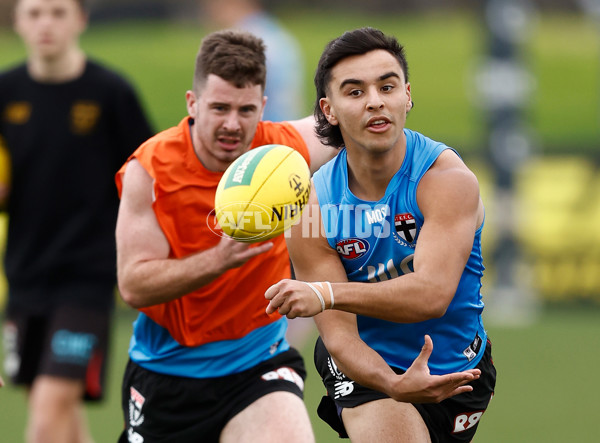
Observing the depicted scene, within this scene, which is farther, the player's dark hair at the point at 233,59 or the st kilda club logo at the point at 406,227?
the player's dark hair at the point at 233,59

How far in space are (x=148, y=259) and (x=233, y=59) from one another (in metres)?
1.00

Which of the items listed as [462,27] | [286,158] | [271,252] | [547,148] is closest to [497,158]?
[547,148]

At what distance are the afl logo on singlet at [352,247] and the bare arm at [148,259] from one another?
45cm

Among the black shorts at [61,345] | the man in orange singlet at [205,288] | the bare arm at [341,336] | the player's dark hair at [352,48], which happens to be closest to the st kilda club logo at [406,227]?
the bare arm at [341,336]

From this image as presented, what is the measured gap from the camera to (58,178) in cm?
683

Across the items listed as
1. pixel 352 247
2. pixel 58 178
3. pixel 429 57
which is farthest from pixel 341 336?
pixel 429 57

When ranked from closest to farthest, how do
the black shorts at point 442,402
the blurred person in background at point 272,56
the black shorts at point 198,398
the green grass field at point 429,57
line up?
the black shorts at point 442,402 < the black shorts at point 198,398 < the blurred person in background at point 272,56 < the green grass field at point 429,57

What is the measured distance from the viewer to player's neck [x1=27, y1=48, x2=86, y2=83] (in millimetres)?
6832

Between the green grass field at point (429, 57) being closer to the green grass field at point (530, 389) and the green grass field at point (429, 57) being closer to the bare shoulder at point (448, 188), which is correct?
the green grass field at point (530, 389)

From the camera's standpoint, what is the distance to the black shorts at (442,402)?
4.81 m

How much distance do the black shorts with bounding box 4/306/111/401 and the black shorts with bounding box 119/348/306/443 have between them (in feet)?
3.90

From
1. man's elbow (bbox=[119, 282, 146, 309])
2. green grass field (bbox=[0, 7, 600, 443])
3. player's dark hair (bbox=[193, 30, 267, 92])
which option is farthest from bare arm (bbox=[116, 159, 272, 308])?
green grass field (bbox=[0, 7, 600, 443])

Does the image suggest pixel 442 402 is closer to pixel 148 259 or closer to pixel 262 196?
pixel 262 196

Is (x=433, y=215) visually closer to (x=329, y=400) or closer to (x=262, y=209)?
(x=262, y=209)
